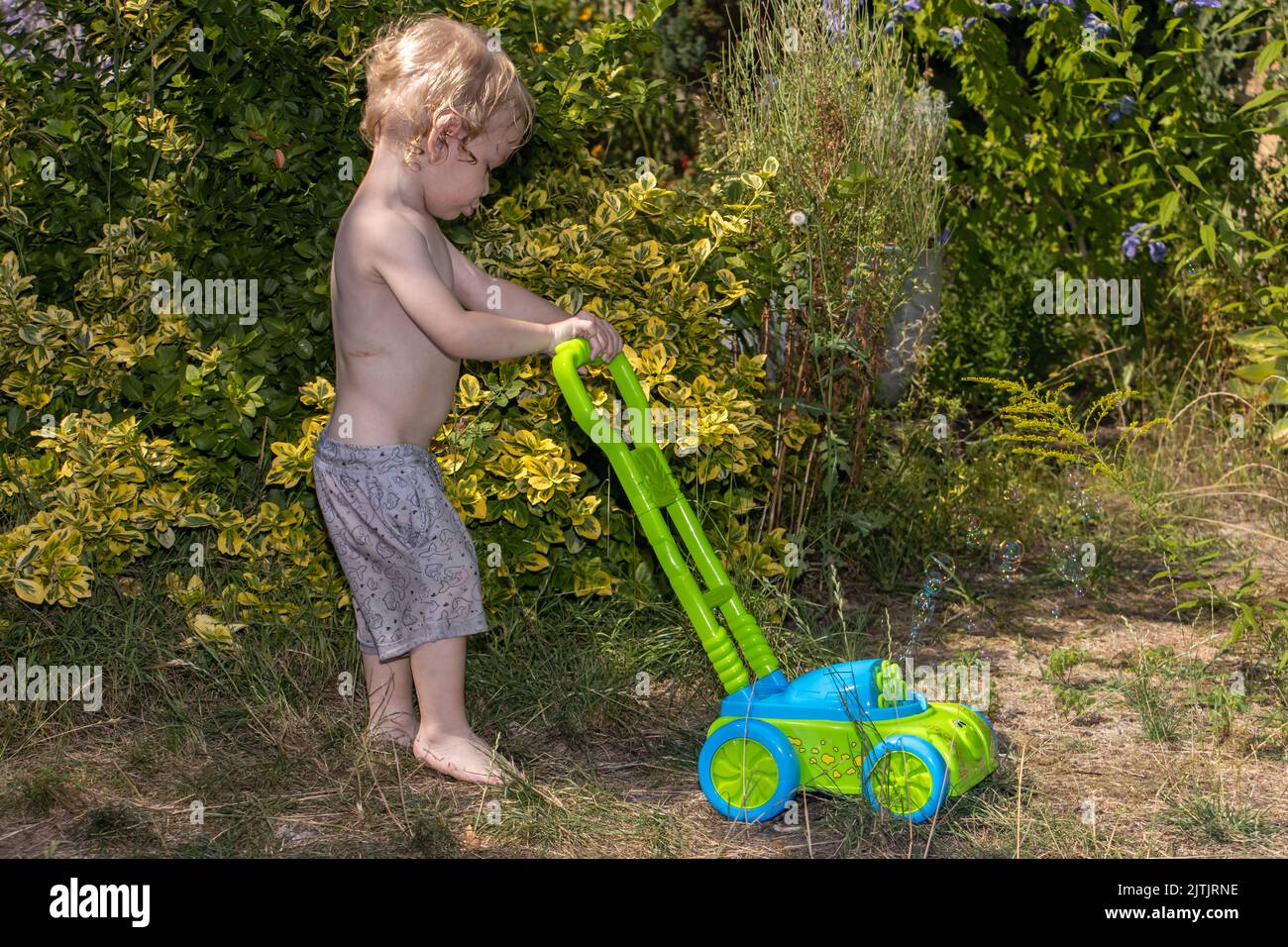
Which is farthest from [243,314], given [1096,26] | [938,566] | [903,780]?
[1096,26]

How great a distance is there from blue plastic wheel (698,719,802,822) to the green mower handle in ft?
0.42

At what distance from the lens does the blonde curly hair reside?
284 cm

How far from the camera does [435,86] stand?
2.84 m

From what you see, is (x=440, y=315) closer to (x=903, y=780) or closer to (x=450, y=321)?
(x=450, y=321)

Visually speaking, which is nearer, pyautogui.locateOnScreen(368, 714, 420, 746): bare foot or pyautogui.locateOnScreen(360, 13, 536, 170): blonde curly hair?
pyautogui.locateOnScreen(360, 13, 536, 170): blonde curly hair

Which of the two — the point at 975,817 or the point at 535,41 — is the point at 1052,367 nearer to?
the point at 535,41

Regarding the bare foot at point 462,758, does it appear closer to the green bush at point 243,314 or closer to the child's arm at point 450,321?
the green bush at point 243,314

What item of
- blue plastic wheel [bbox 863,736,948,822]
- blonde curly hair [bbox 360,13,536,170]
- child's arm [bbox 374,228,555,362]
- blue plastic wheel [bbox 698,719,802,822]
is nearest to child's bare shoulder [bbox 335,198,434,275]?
child's arm [bbox 374,228,555,362]

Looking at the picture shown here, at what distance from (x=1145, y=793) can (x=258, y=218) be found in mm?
2570

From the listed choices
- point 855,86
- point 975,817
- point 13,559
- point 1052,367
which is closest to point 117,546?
point 13,559

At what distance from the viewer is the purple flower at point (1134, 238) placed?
17.9 ft

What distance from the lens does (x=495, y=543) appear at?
348 centimetres

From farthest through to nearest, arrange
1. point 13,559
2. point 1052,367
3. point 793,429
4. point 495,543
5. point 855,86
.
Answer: point 1052,367 → point 855,86 → point 793,429 → point 495,543 → point 13,559

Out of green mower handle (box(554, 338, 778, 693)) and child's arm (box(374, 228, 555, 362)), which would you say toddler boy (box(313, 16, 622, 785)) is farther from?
green mower handle (box(554, 338, 778, 693))
